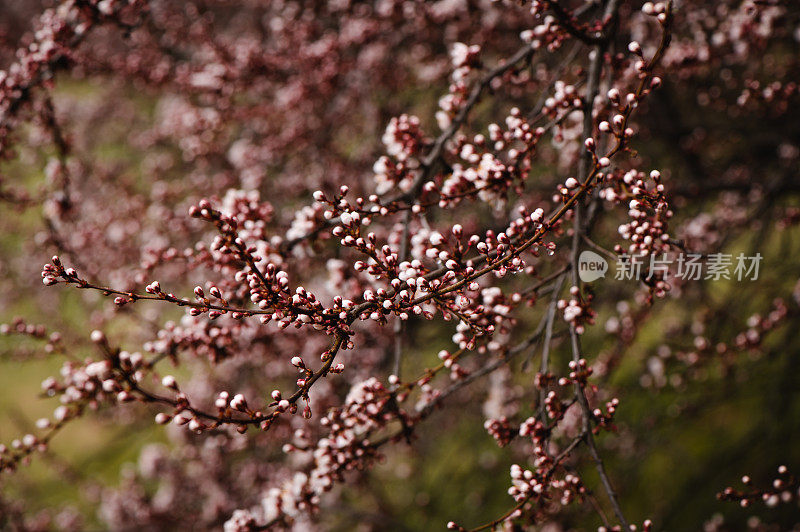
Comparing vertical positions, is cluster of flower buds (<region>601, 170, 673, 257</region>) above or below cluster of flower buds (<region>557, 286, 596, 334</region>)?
above

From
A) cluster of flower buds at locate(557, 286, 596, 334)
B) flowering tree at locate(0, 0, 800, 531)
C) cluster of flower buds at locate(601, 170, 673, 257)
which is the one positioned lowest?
cluster of flower buds at locate(557, 286, 596, 334)

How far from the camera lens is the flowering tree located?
213cm

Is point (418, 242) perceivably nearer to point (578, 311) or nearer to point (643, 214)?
point (578, 311)

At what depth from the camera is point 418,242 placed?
101 inches

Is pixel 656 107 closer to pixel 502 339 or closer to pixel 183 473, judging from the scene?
pixel 502 339

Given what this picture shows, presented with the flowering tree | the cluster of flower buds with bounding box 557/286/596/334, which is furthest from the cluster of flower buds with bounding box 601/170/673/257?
the cluster of flower buds with bounding box 557/286/596/334

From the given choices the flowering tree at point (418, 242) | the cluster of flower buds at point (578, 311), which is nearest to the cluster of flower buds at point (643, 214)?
the flowering tree at point (418, 242)

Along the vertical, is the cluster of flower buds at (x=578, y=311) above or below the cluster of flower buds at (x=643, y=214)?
below

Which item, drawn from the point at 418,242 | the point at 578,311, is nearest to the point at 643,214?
the point at 578,311

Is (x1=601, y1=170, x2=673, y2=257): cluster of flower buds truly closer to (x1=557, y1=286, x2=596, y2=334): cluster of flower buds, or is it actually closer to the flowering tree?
the flowering tree

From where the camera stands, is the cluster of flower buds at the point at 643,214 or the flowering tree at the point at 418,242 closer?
the cluster of flower buds at the point at 643,214

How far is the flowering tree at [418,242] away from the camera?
2.13 metres

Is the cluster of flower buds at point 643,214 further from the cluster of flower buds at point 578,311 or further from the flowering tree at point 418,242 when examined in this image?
the cluster of flower buds at point 578,311

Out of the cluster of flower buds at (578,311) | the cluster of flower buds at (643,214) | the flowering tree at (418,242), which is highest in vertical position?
the flowering tree at (418,242)
